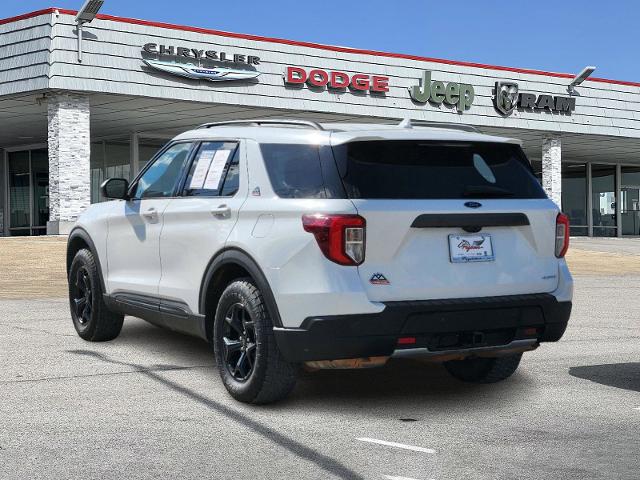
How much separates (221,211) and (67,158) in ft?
61.9

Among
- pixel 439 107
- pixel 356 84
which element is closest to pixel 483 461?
Answer: pixel 356 84

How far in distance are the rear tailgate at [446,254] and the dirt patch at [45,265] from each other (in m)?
9.34

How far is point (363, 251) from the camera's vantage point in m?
5.52

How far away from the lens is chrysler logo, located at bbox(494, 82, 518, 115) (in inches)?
1222

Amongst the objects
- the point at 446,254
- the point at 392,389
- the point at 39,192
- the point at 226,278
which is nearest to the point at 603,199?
the point at 39,192

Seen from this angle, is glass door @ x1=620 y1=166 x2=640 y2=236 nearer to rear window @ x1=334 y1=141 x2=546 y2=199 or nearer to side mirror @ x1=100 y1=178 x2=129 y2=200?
side mirror @ x1=100 y1=178 x2=129 y2=200

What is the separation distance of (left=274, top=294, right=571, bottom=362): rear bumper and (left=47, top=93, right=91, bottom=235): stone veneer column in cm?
1942

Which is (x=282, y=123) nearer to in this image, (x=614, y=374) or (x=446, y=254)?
(x=446, y=254)

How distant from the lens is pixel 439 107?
2956cm

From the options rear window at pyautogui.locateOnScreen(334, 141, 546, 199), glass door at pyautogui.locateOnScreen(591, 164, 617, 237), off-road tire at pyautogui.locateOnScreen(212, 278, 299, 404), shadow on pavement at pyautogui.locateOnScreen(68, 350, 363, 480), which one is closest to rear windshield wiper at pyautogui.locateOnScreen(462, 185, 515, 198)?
rear window at pyautogui.locateOnScreen(334, 141, 546, 199)

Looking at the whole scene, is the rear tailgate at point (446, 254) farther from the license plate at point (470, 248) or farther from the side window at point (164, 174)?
Result: the side window at point (164, 174)

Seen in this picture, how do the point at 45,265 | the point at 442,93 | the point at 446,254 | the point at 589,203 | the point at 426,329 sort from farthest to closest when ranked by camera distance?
the point at 589,203
the point at 442,93
the point at 45,265
the point at 446,254
the point at 426,329

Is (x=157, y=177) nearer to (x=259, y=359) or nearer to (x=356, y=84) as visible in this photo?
(x=259, y=359)

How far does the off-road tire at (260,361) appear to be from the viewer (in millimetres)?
5770
